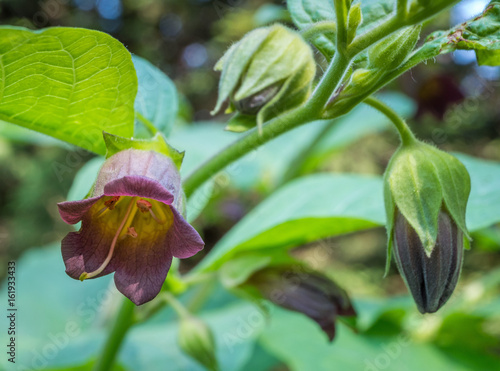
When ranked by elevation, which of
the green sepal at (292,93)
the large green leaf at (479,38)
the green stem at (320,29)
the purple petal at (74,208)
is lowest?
the purple petal at (74,208)

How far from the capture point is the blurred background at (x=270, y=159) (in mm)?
1501

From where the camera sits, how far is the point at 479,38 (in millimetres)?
565

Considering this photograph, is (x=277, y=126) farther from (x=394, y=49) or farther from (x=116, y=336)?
(x=116, y=336)

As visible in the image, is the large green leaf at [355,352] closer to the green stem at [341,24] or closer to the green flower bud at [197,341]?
the green flower bud at [197,341]

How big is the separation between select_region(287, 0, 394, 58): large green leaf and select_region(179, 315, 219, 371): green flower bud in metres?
0.48

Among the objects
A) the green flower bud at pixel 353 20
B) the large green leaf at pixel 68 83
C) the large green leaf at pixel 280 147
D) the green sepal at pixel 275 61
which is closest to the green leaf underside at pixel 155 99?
the large green leaf at pixel 68 83

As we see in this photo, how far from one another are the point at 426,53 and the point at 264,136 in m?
0.19

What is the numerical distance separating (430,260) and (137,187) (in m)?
0.33

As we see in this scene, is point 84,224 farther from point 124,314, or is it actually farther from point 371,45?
point 371,45

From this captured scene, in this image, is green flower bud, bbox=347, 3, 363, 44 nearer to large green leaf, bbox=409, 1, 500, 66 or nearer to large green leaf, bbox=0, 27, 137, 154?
large green leaf, bbox=409, 1, 500, 66

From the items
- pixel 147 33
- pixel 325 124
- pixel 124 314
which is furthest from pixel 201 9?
pixel 124 314

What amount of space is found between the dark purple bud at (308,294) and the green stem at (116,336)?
201mm

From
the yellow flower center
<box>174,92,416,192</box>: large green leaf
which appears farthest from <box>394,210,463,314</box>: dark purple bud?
<box>174,92,416,192</box>: large green leaf

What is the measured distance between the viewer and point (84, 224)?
54cm
